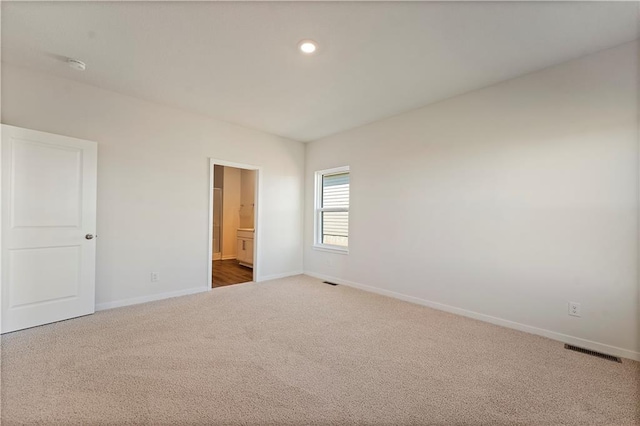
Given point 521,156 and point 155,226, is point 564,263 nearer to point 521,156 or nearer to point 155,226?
point 521,156

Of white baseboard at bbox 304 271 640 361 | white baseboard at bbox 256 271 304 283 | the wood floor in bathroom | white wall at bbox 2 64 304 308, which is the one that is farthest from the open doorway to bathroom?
white baseboard at bbox 304 271 640 361

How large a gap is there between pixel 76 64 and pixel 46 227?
5.41ft

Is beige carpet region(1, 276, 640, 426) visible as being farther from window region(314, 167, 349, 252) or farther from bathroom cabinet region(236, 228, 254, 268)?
bathroom cabinet region(236, 228, 254, 268)

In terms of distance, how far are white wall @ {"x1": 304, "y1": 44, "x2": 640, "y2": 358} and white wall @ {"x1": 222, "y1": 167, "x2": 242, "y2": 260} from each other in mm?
4374

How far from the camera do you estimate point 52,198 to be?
8.94 ft

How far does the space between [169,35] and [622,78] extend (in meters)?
3.83

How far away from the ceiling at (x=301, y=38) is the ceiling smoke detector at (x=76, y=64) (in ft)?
0.19

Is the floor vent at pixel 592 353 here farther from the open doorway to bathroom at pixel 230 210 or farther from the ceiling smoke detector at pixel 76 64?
the open doorway to bathroom at pixel 230 210

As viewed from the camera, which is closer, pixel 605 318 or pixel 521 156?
pixel 605 318

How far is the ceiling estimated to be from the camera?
1.92 m

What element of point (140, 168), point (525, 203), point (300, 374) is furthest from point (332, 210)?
point (300, 374)

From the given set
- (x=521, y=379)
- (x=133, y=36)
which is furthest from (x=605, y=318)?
(x=133, y=36)

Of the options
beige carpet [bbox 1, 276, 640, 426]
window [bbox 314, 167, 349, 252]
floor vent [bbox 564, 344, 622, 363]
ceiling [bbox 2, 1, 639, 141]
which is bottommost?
floor vent [bbox 564, 344, 622, 363]

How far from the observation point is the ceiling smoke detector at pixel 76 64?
254cm
